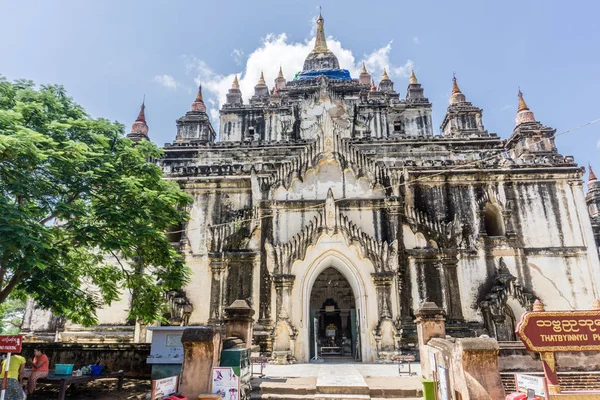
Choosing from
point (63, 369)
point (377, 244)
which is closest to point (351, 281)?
point (377, 244)

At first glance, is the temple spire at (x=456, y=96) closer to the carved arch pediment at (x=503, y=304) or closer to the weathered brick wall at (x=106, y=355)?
the carved arch pediment at (x=503, y=304)

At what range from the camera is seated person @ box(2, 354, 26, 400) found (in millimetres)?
8680

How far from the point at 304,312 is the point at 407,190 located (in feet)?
25.3

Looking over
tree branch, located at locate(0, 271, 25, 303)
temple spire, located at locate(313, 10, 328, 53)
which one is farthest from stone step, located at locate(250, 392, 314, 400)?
temple spire, located at locate(313, 10, 328, 53)

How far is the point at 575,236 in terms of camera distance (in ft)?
62.3

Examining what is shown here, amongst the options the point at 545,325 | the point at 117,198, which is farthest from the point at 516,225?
the point at 117,198

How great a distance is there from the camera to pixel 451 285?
58.9 feet

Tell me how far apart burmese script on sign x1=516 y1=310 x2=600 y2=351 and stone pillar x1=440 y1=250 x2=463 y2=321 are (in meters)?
9.98

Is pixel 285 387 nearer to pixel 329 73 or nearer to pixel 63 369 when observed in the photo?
pixel 63 369

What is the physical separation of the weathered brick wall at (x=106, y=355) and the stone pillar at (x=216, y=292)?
15.9 ft

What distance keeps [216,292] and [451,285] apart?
10.3 metres

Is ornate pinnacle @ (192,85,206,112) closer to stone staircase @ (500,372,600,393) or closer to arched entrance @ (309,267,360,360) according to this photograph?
arched entrance @ (309,267,360,360)

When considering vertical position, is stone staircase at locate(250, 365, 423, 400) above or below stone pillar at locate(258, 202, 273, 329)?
below

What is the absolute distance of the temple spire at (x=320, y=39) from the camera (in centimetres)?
4625
